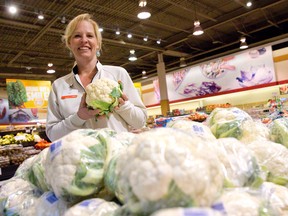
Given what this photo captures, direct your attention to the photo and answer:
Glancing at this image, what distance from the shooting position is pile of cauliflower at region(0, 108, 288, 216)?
1.77 feet

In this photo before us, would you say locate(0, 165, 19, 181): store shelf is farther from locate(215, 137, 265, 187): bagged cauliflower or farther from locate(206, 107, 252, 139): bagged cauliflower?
locate(215, 137, 265, 187): bagged cauliflower

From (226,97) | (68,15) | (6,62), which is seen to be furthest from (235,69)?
(6,62)

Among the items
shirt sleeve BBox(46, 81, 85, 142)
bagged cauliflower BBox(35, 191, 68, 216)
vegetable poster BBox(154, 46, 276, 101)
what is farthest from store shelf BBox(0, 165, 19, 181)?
vegetable poster BBox(154, 46, 276, 101)

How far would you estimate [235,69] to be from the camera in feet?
37.7

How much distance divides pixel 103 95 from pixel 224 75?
35.9 ft

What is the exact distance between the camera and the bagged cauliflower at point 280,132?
3.75ft

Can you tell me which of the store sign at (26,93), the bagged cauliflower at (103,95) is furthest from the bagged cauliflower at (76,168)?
the store sign at (26,93)

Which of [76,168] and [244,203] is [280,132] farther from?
[76,168]

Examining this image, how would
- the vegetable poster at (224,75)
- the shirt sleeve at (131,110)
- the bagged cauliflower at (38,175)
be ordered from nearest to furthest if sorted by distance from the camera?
the bagged cauliflower at (38,175)
the shirt sleeve at (131,110)
the vegetable poster at (224,75)

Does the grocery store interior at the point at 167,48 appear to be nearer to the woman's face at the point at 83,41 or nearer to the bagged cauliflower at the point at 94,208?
the woman's face at the point at 83,41

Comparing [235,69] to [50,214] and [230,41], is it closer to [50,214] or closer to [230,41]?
[230,41]

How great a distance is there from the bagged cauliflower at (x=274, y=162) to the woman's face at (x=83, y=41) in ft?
4.70

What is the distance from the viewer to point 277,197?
763mm

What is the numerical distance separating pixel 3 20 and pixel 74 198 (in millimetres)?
9086
